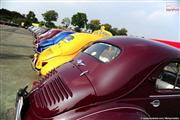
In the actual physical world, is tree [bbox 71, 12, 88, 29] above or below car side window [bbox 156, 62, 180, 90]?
below

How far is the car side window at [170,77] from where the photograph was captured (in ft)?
14.3

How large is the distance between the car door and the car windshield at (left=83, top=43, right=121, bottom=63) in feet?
2.43

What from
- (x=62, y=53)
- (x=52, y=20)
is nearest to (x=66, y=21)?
(x=52, y=20)

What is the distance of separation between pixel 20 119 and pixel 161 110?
6.54 ft

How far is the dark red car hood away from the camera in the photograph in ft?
12.4

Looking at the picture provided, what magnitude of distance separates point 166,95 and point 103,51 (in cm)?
123

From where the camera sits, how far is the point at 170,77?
4.74 metres

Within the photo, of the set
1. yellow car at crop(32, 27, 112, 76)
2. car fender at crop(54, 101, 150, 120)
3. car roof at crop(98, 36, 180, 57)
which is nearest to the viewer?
car fender at crop(54, 101, 150, 120)

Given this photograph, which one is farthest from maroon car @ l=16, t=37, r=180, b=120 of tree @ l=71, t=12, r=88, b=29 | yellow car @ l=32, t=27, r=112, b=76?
tree @ l=71, t=12, r=88, b=29

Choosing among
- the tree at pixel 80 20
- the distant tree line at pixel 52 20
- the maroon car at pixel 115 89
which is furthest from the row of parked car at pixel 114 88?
the tree at pixel 80 20

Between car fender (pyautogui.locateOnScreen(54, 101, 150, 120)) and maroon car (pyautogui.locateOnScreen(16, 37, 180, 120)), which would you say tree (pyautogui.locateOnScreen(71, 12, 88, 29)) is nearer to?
maroon car (pyautogui.locateOnScreen(16, 37, 180, 120))

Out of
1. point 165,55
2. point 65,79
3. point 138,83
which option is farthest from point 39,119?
point 165,55

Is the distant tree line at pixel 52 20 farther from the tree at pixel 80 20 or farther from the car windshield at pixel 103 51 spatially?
the car windshield at pixel 103 51

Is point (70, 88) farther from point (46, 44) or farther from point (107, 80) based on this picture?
point (46, 44)
